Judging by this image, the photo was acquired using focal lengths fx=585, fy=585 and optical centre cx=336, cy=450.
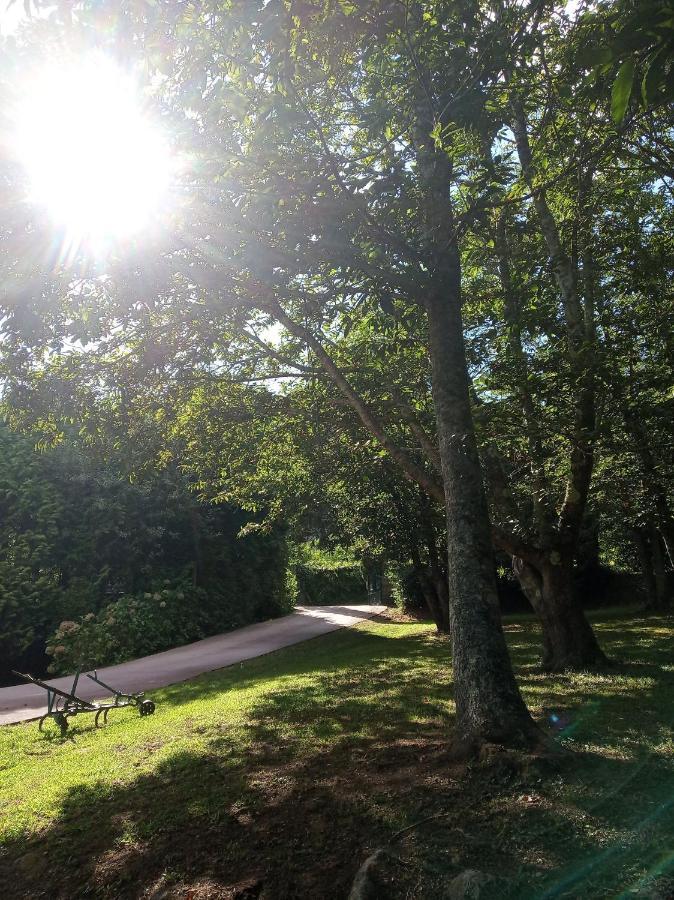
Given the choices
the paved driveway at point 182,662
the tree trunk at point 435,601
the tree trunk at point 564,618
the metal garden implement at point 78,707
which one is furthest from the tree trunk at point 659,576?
the metal garden implement at point 78,707

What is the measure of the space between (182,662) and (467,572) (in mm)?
11087

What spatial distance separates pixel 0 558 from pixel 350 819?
13.7 m

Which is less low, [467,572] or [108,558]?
[108,558]

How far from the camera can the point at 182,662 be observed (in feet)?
45.7

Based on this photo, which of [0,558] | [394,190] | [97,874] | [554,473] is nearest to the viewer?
[97,874]

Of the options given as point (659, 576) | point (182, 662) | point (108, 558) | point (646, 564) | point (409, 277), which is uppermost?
point (409, 277)

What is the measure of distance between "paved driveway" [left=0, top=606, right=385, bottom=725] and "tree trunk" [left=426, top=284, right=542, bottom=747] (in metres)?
7.67

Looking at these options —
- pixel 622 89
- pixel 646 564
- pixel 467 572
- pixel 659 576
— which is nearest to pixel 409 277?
pixel 467 572

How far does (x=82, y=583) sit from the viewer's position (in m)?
15.9

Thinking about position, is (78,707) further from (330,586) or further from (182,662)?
(330,586)

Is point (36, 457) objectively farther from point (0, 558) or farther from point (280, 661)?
point (280, 661)

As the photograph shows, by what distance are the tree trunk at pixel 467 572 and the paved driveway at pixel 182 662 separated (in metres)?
7.67

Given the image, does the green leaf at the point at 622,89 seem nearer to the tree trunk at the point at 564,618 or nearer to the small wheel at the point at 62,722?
the tree trunk at the point at 564,618

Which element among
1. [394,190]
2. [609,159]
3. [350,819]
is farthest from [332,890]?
[609,159]
